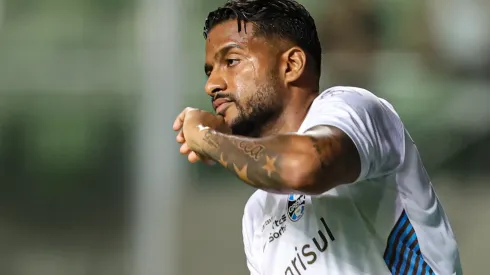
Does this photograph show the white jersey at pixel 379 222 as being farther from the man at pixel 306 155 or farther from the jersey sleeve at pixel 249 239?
the jersey sleeve at pixel 249 239

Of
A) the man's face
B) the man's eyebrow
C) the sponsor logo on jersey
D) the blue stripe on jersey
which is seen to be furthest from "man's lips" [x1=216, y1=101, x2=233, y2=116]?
the blue stripe on jersey

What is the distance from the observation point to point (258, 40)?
71.0 inches

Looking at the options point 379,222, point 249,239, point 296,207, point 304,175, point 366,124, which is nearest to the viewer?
point 304,175

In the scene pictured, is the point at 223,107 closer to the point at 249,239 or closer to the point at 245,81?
the point at 245,81

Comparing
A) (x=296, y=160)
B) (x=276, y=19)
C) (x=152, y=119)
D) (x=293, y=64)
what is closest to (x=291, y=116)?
(x=293, y=64)

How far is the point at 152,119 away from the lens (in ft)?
13.7

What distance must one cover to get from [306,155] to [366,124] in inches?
7.6

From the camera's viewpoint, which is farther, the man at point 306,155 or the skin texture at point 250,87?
the skin texture at point 250,87

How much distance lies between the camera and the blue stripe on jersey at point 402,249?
5.54 feet

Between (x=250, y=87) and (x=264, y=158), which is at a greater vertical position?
(x=250, y=87)

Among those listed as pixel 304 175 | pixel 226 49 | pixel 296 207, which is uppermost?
pixel 226 49

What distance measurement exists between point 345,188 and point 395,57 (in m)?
2.47

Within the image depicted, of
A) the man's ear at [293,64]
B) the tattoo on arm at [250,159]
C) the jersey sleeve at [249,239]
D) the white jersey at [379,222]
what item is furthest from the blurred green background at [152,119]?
the tattoo on arm at [250,159]

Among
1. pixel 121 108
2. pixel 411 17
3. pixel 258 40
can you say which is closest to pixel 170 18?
pixel 121 108
